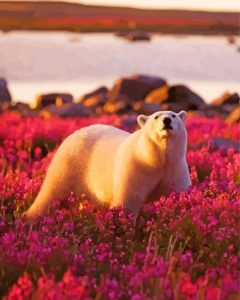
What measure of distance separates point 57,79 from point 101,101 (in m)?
11.9

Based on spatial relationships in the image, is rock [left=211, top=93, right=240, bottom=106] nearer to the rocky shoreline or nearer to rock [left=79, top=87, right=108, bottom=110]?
the rocky shoreline

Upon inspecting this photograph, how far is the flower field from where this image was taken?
4.36 metres

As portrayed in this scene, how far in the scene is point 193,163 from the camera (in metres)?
9.27

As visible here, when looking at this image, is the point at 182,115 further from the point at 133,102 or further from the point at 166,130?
the point at 133,102

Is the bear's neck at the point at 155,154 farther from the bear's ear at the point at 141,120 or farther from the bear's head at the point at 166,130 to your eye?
the bear's ear at the point at 141,120

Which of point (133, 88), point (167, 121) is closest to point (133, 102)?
point (133, 88)

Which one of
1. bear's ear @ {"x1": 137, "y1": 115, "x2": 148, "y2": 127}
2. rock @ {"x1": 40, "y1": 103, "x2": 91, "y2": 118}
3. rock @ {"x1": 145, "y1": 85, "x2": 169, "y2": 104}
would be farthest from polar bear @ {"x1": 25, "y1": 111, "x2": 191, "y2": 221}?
rock @ {"x1": 145, "y1": 85, "x2": 169, "y2": 104}

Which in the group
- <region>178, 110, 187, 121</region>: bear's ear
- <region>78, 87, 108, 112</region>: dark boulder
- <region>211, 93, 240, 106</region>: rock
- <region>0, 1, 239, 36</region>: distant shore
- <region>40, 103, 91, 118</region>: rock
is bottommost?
<region>40, 103, 91, 118</region>: rock

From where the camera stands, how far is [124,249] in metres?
5.77

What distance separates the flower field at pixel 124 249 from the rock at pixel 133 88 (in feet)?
66.6

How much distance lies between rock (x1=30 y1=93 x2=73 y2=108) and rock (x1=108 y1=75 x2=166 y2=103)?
1.82 m

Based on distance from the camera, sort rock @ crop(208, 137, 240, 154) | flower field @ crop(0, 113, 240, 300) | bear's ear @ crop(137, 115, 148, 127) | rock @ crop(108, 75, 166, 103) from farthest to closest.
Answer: rock @ crop(108, 75, 166, 103)
rock @ crop(208, 137, 240, 154)
bear's ear @ crop(137, 115, 148, 127)
flower field @ crop(0, 113, 240, 300)

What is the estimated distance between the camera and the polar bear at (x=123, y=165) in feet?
21.0

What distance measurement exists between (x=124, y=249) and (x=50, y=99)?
21.0 meters
